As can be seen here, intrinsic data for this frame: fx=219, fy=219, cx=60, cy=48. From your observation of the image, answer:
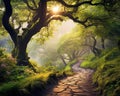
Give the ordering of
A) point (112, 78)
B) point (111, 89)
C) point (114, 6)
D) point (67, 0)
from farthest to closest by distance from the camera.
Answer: point (67, 0) → point (114, 6) → point (112, 78) → point (111, 89)

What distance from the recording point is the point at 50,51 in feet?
245

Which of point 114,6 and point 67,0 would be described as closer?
point 114,6

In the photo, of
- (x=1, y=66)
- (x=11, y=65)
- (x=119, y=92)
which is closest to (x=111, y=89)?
(x=119, y=92)

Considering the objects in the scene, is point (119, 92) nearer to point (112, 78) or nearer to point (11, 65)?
point (112, 78)

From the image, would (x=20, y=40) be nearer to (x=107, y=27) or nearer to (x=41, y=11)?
(x=41, y=11)


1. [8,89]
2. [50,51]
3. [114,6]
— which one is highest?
[114,6]

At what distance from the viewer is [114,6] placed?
21281mm

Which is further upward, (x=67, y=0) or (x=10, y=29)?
(x=67, y=0)

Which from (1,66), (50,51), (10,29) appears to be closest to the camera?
(1,66)

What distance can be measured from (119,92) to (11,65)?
10363mm

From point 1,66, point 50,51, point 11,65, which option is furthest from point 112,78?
point 50,51

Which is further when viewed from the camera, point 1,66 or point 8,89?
point 1,66

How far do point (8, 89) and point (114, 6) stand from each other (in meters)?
14.7

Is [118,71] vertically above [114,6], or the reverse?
[114,6]
